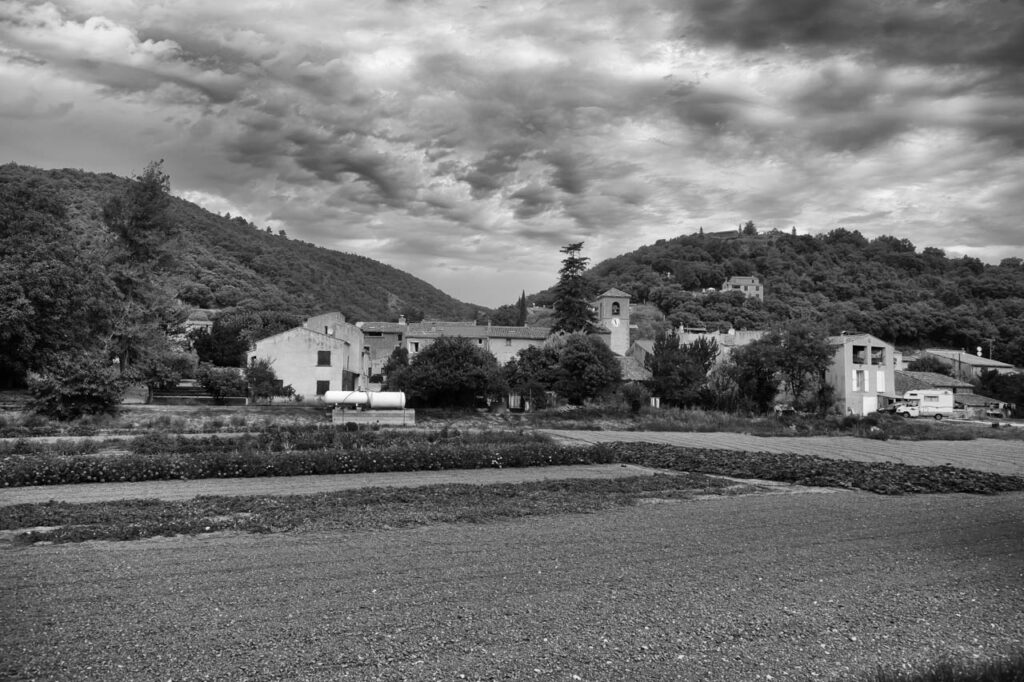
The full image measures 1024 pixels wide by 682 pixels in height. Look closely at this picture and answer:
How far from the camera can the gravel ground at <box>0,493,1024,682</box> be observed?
228 inches

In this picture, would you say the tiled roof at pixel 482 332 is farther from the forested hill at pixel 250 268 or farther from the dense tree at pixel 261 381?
the dense tree at pixel 261 381

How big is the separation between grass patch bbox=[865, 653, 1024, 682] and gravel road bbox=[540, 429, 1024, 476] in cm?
2138

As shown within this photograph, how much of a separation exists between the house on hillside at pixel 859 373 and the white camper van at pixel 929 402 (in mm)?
2902

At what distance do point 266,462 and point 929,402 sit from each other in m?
70.0

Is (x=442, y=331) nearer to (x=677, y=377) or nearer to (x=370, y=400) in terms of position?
(x=677, y=377)

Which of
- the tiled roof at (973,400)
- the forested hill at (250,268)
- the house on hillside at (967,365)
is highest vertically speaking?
the forested hill at (250,268)

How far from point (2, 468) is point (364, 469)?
9.10 meters

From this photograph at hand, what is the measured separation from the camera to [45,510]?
1270 centimetres

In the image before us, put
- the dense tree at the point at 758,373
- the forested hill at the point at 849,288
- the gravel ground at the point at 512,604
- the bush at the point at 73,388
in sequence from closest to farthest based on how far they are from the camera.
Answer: the gravel ground at the point at 512,604
the bush at the point at 73,388
the dense tree at the point at 758,373
the forested hill at the point at 849,288

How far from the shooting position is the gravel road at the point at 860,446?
27141 mm

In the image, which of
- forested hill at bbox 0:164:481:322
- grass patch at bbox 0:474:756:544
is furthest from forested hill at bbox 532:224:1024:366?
grass patch at bbox 0:474:756:544

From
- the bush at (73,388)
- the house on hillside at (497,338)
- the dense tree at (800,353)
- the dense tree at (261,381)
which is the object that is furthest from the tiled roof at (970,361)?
the bush at (73,388)

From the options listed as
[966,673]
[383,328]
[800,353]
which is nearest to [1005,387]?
[800,353]

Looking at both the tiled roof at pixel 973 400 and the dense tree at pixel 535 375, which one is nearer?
the dense tree at pixel 535 375
